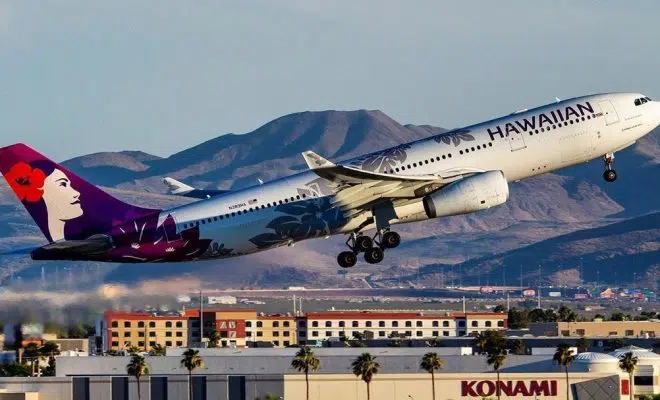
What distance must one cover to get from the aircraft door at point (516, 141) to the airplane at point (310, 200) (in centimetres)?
5

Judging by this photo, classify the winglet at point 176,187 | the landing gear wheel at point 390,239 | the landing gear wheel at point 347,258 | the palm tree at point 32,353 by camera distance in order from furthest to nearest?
A: the palm tree at point 32,353
the winglet at point 176,187
the landing gear wheel at point 347,258
the landing gear wheel at point 390,239

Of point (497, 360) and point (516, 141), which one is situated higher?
point (516, 141)

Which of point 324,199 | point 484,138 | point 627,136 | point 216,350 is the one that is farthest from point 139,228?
point 216,350

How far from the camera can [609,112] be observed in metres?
86.8

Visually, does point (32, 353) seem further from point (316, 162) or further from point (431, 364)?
point (316, 162)

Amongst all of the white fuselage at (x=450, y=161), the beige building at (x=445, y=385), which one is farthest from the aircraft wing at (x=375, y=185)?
the beige building at (x=445, y=385)

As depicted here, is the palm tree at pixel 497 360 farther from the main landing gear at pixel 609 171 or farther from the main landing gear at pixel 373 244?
the main landing gear at pixel 373 244

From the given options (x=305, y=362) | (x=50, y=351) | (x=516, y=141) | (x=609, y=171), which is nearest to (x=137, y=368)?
(x=305, y=362)

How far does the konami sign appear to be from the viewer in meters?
111

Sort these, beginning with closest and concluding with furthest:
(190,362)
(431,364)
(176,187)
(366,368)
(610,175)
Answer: (610,175) < (176,187) < (366,368) < (431,364) < (190,362)

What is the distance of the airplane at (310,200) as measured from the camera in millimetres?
80000

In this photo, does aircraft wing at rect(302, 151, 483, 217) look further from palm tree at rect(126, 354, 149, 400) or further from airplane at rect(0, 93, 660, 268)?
palm tree at rect(126, 354, 149, 400)

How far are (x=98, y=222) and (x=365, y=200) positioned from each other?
12.9 metres

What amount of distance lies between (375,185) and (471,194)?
472 cm
